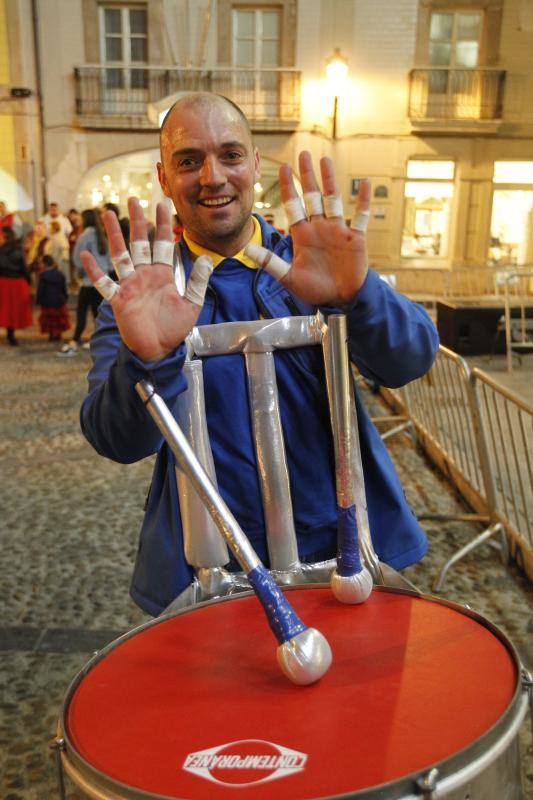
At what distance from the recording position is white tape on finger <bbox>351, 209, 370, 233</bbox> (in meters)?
1.45

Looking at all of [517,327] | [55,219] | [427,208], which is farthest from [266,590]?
[427,208]

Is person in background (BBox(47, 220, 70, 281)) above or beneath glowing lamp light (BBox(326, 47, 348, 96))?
beneath

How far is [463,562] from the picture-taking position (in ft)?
13.6

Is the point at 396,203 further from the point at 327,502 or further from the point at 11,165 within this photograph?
the point at 327,502

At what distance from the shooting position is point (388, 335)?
1.57 meters

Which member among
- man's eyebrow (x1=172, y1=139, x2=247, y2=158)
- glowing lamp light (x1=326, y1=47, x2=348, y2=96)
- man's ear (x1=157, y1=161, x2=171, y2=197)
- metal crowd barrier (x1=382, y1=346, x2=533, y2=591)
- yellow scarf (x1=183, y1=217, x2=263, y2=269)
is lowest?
metal crowd barrier (x1=382, y1=346, x2=533, y2=591)

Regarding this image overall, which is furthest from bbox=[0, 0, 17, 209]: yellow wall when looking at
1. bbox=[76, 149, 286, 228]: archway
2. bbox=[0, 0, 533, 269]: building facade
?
bbox=[76, 149, 286, 228]: archway

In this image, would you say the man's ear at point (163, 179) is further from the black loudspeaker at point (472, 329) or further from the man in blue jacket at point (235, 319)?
the black loudspeaker at point (472, 329)

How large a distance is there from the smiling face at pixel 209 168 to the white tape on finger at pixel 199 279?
286 millimetres

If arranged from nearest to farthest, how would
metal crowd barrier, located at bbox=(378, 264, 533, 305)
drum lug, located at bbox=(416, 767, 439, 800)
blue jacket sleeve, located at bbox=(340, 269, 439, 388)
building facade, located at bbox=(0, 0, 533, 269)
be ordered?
drum lug, located at bbox=(416, 767, 439, 800) < blue jacket sleeve, located at bbox=(340, 269, 439, 388) < metal crowd barrier, located at bbox=(378, 264, 533, 305) < building facade, located at bbox=(0, 0, 533, 269)

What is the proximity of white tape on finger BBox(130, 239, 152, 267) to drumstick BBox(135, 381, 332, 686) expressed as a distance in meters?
0.23

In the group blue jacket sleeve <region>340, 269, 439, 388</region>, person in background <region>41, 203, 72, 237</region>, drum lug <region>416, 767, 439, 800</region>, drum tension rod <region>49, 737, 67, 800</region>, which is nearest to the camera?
drum lug <region>416, 767, 439, 800</region>

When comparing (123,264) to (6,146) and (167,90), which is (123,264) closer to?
(6,146)

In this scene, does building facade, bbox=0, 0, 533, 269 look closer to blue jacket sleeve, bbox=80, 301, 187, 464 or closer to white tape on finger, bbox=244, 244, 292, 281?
blue jacket sleeve, bbox=80, 301, 187, 464
